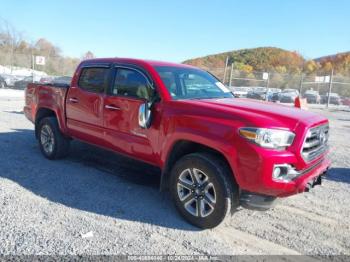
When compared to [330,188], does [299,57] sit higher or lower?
higher

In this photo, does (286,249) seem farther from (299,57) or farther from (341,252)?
(299,57)

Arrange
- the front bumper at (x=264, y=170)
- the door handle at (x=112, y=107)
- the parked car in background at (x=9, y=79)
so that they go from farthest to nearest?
1. the parked car in background at (x=9, y=79)
2. the door handle at (x=112, y=107)
3. the front bumper at (x=264, y=170)

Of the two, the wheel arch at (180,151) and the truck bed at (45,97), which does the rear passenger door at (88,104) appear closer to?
the truck bed at (45,97)

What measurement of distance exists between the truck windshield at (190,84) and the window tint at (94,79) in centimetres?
96

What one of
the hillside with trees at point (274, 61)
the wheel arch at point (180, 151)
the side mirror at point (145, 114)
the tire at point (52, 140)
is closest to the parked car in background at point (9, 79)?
the tire at point (52, 140)

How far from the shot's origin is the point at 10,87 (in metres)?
27.2

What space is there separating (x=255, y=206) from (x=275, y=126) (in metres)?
0.86

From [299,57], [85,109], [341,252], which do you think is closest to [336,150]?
[341,252]

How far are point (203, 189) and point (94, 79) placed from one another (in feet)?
8.70

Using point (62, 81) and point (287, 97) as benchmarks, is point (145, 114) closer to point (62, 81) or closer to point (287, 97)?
point (62, 81)

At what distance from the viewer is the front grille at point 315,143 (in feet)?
11.6

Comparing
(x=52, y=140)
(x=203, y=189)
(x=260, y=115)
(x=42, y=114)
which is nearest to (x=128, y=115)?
(x=203, y=189)

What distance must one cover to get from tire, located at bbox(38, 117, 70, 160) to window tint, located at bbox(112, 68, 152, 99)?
1760 mm

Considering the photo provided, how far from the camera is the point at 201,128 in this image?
12.1ft
